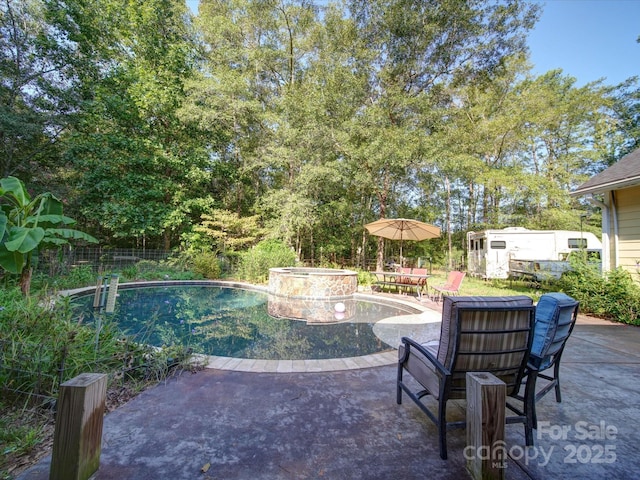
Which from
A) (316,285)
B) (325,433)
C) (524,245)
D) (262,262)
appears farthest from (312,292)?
(524,245)

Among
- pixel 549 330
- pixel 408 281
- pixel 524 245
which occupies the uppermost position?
pixel 524 245

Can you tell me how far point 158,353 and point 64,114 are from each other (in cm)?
1532

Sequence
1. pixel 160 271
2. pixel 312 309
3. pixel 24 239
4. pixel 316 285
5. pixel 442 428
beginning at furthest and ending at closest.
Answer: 1. pixel 160 271
2. pixel 316 285
3. pixel 312 309
4. pixel 24 239
5. pixel 442 428

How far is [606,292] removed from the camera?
6.21 m

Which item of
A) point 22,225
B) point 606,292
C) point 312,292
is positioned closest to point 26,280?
point 22,225

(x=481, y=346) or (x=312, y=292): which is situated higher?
(x=481, y=346)

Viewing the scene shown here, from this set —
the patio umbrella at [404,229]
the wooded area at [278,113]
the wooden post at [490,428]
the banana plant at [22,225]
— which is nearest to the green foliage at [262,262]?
the wooded area at [278,113]

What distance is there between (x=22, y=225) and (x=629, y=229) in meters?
11.2

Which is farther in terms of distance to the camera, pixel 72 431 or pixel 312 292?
pixel 312 292

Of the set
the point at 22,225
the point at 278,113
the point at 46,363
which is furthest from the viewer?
the point at 278,113

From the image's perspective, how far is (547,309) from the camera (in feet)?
7.36

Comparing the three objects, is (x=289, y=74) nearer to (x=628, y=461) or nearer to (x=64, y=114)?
(x=64, y=114)

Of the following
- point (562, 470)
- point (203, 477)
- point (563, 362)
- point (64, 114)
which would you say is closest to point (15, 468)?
point (203, 477)

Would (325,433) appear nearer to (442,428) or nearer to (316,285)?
(442,428)
